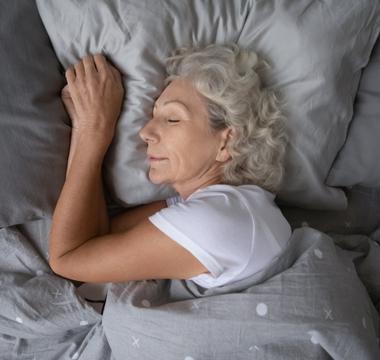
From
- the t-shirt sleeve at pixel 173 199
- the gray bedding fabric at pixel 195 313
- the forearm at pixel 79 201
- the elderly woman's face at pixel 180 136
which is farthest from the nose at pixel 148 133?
the gray bedding fabric at pixel 195 313

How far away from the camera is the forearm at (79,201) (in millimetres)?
→ 1028

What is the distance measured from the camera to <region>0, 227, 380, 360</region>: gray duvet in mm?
930

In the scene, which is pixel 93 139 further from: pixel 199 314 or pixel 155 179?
pixel 199 314

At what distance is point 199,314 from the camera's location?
0.95 m

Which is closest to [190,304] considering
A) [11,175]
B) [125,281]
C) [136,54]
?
[125,281]

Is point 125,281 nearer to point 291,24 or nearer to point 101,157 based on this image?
point 101,157

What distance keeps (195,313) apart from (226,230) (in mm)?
213

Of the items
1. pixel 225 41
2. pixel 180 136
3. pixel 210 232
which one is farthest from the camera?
pixel 225 41

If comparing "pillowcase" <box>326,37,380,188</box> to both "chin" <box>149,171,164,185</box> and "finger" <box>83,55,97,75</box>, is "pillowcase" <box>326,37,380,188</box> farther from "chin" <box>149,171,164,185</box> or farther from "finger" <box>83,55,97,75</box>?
"finger" <box>83,55,97,75</box>

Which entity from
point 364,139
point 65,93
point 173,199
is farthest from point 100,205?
point 364,139

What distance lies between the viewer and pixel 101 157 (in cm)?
108

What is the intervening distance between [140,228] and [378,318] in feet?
2.21

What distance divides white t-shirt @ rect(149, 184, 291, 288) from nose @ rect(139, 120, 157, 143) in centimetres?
18

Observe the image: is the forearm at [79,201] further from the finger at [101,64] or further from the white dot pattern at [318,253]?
the white dot pattern at [318,253]
